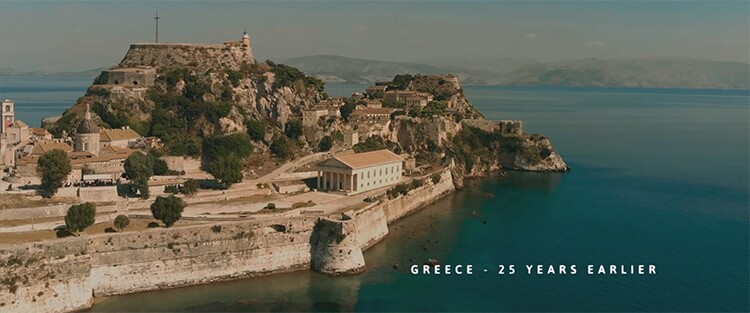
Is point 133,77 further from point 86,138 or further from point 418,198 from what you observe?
point 418,198

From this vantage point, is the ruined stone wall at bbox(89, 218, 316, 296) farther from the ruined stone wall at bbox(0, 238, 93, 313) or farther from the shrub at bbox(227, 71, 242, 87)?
the shrub at bbox(227, 71, 242, 87)

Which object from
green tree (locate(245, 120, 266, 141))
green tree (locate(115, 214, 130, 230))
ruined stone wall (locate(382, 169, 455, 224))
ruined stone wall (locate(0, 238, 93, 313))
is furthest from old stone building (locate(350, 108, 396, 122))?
A: ruined stone wall (locate(0, 238, 93, 313))

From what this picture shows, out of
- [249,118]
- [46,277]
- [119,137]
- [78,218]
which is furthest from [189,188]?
[249,118]

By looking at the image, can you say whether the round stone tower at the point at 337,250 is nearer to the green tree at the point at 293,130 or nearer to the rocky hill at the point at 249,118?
the rocky hill at the point at 249,118

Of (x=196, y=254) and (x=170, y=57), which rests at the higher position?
(x=170, y=57)

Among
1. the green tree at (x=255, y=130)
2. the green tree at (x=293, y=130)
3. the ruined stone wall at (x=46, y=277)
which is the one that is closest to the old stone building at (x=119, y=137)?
the green tree at (x=255, y=130)

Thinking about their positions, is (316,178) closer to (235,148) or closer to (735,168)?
(235,148)
